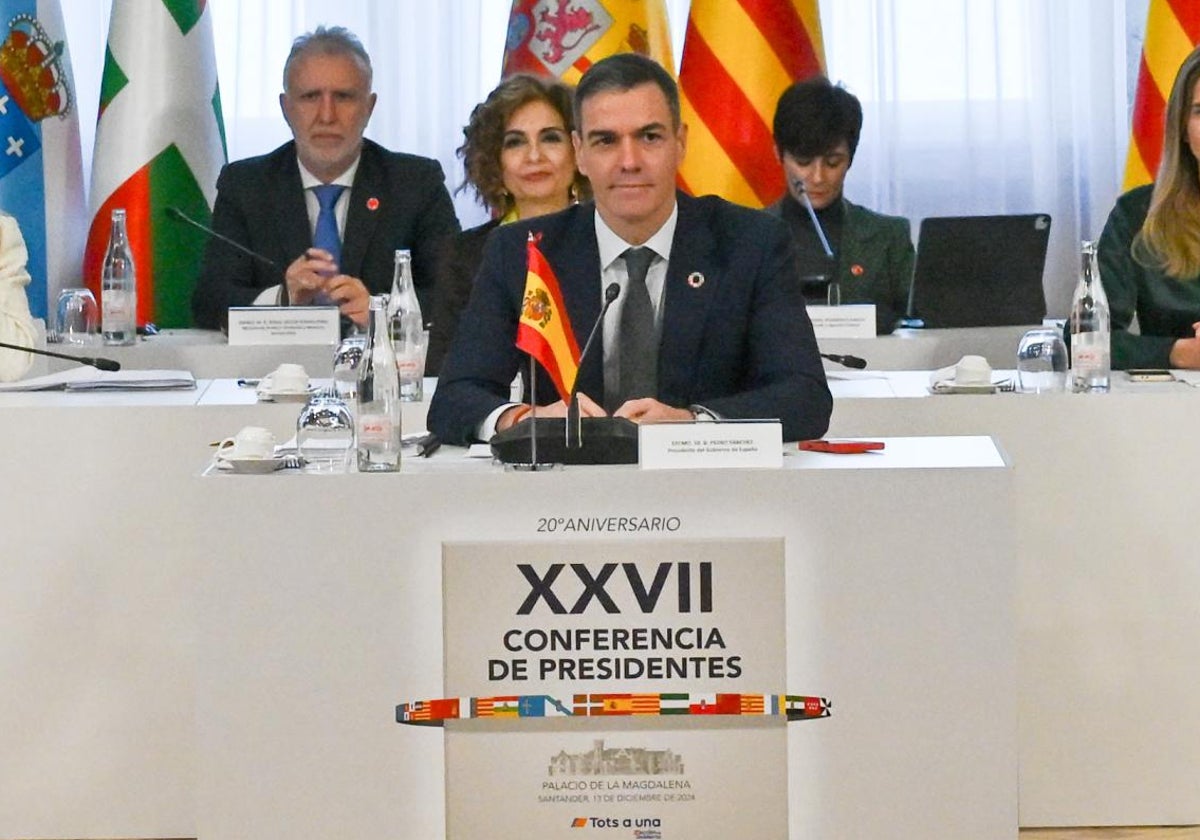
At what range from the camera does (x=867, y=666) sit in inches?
102

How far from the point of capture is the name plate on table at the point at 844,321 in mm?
4707

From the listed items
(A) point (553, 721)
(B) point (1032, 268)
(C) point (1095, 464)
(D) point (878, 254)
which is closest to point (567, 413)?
(A) point (553, 721)

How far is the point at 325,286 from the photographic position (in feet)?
16.6

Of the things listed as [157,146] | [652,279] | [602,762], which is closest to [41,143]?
[157,146]

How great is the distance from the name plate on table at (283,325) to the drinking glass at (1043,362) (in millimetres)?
1716

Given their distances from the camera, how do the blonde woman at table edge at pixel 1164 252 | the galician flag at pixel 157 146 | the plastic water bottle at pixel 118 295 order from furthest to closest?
the galician flag at pixel 157 146 → the plastic water bottle at pixel 118 295 → the blonde woman at table edge at pixel 1164 252

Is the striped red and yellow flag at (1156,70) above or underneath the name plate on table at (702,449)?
above

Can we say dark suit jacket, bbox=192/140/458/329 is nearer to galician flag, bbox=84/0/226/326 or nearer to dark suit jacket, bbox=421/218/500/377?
galician flag, bbox=84/0/226/326

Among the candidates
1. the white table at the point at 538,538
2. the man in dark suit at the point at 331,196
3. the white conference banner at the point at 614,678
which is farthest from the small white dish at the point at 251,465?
the man in dark suit at the point at 331,196

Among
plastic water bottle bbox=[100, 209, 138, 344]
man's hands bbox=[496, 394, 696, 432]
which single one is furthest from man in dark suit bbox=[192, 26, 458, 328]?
man's hands bbox=[496, 394, 696, 432]

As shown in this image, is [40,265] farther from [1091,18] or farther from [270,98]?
[1091,18]

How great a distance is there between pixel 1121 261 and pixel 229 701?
247cm

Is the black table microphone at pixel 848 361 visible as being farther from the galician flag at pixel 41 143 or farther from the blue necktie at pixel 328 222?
the galician flag at pixel 41 143

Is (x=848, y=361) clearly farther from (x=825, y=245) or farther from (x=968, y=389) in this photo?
(x=825, y=245)
